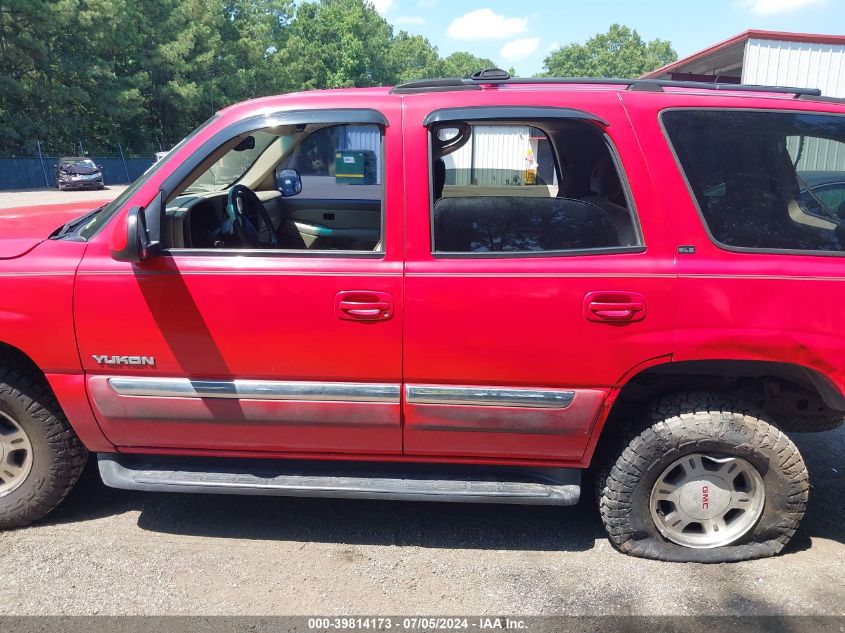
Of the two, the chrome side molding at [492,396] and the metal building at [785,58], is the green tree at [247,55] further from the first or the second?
the chrome side molding at [492,396]

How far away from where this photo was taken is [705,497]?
2.96 metres

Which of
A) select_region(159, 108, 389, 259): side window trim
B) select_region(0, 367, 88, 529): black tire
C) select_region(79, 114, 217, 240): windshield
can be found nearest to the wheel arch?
select_region(159, 108, 389, 259): side window trim

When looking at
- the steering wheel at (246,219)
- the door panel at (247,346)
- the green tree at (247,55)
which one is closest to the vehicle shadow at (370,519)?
the door panel at (247,346)

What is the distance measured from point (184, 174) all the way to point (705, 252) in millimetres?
2196

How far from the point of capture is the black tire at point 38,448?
2.96 meters

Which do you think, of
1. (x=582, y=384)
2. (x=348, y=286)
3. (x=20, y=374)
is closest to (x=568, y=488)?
(x=582, y=384)

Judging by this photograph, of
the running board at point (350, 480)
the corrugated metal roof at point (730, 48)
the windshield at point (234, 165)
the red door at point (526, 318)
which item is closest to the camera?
the red door at point (526, 318)

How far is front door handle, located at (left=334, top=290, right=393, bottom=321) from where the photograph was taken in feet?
8.80

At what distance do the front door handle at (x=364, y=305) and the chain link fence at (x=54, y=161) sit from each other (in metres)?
32.9

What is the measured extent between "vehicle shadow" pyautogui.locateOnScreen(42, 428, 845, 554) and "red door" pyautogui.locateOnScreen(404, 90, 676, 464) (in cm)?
72

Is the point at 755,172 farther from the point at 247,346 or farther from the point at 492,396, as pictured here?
the point at 247,346

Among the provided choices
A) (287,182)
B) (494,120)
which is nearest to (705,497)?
(494,120)

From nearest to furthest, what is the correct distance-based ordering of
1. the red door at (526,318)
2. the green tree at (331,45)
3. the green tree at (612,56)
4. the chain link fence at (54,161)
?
the red door at (526,318), the chain link fence at (54,161), the green tree at (331,45), the green tree at (612,56)

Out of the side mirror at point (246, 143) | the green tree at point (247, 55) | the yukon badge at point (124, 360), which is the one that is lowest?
the yukon badge at point (124, 360)
